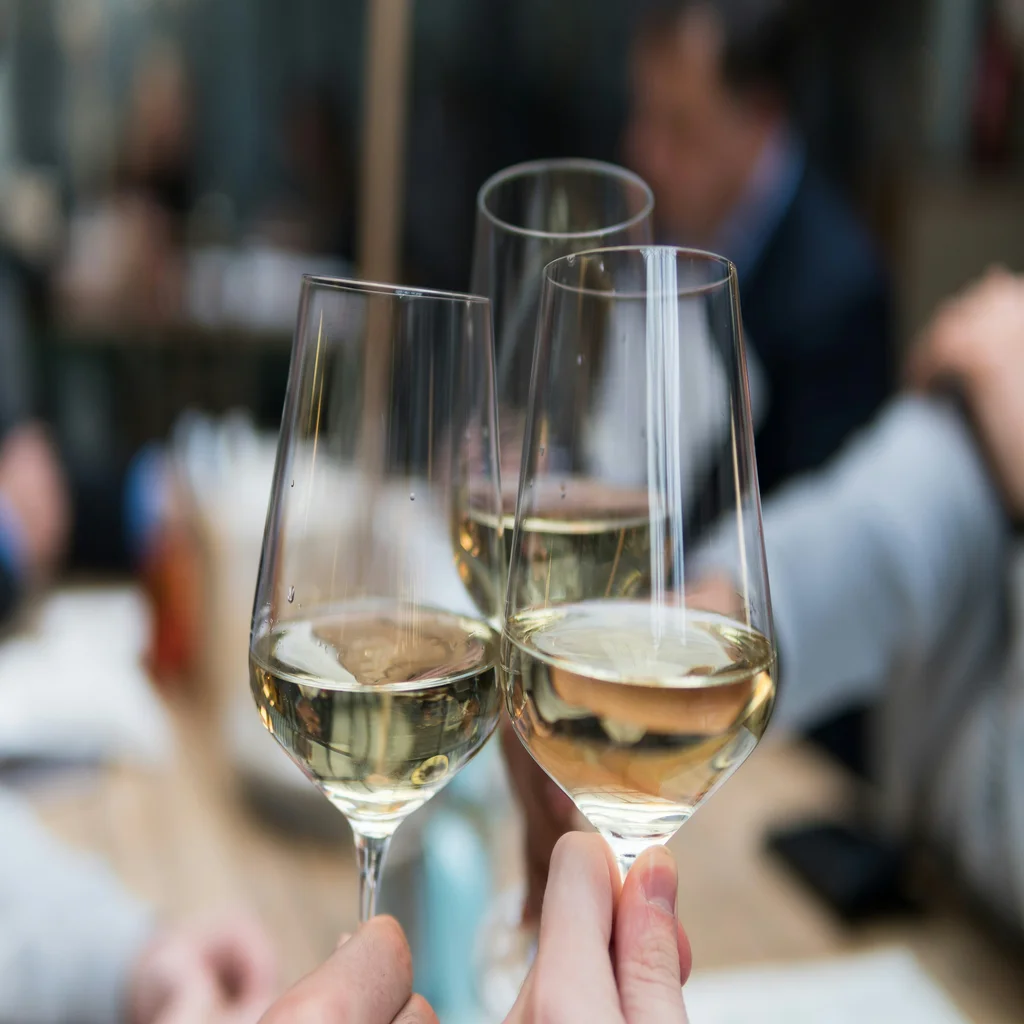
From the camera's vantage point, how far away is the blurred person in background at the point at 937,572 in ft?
3.32

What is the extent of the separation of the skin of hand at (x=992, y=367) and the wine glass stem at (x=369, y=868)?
0.83m

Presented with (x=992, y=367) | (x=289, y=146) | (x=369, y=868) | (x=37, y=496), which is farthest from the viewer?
(x=289, y=146)

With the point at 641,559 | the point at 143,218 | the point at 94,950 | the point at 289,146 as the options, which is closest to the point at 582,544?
the point at 641,559

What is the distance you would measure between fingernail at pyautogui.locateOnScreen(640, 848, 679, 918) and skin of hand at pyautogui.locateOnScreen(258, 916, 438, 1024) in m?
0.09

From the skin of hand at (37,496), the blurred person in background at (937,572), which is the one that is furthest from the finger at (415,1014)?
the skin of hand at (37,496)

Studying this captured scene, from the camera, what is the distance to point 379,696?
0.36 metres

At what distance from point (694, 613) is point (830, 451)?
1570 mm

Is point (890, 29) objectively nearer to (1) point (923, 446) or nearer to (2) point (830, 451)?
(2) point (830, 451)

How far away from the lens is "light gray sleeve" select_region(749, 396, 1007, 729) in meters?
1.05

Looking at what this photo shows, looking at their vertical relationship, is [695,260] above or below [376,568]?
above

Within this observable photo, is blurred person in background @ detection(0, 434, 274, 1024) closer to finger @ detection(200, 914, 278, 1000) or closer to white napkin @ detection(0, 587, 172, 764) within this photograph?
finger @ detection(200, 914, 278, 1000)

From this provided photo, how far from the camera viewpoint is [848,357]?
184 cm

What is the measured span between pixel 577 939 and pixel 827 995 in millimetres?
557

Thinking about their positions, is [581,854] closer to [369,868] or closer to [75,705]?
[369,868]
